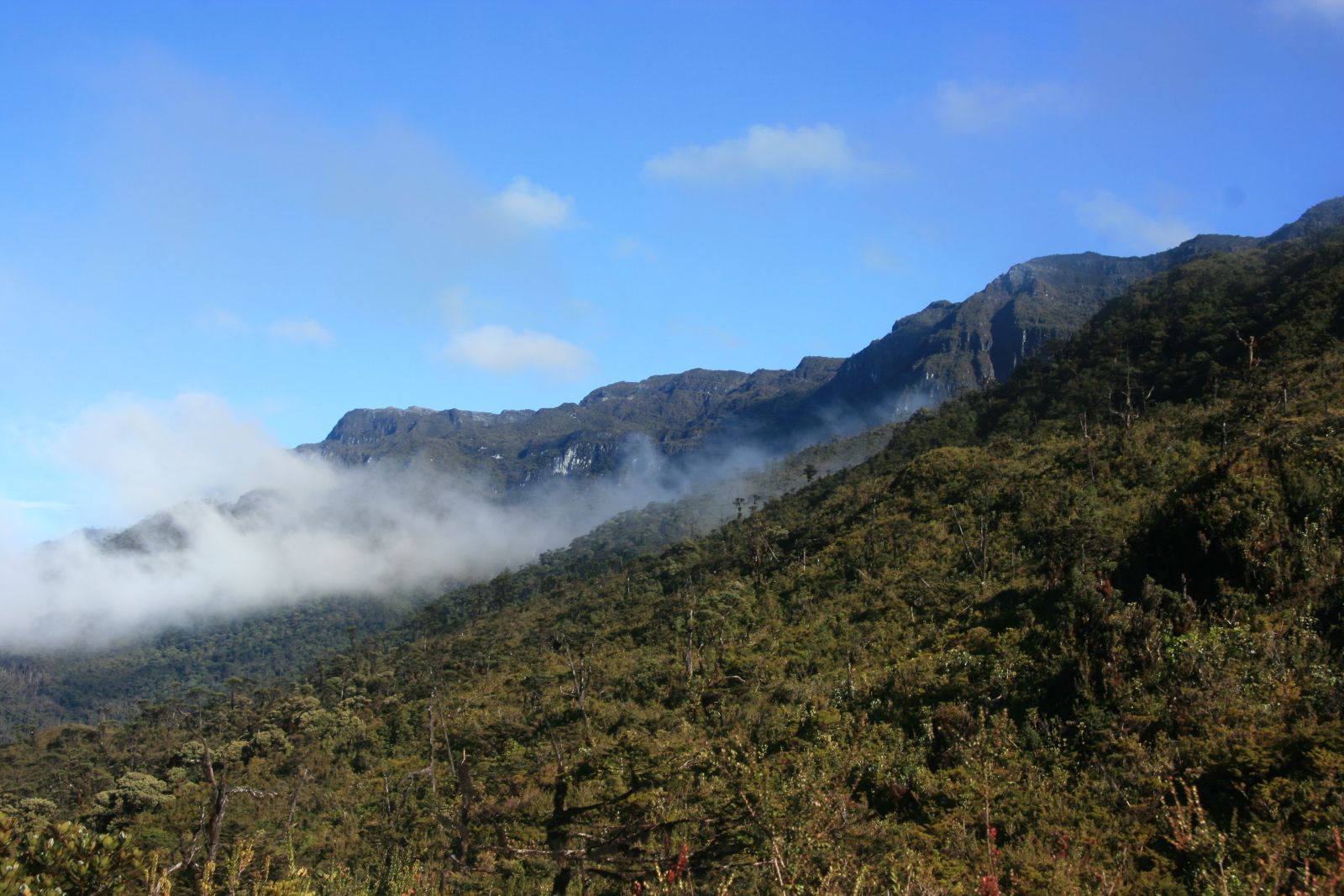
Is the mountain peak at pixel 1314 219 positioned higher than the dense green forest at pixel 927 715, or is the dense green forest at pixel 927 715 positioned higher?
the mountain peak at pixel 1314 219

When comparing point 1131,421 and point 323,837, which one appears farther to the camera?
point 1131,421

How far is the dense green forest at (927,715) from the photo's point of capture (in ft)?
30.3

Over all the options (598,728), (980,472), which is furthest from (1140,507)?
(598,728)

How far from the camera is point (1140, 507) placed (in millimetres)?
29531

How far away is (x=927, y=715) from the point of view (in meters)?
17.9

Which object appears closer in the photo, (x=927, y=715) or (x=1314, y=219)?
(x=927, y=715)

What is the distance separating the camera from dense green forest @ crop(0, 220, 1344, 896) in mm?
9250

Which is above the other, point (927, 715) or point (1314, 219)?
point (1314, 219)

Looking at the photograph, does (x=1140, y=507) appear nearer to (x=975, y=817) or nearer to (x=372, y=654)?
(x=975, y=817)

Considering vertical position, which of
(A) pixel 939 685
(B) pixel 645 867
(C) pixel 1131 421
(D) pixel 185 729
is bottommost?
(D) pixel 185 729

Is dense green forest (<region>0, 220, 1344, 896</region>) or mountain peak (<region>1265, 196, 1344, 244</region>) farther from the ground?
mountain peak (<region>1265, 196, 1344, 244</region>)

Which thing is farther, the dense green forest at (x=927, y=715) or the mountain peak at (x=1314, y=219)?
the mountain peak at (x=1314, y=219)

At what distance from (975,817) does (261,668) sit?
203 metres

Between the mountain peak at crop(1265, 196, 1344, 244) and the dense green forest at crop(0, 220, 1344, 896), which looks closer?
the dense green forest at crop(0, 220, 1344, 896)
